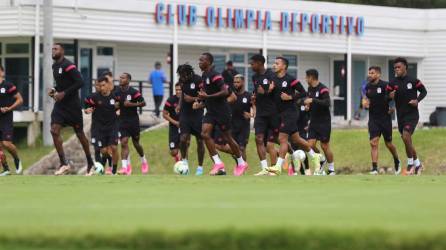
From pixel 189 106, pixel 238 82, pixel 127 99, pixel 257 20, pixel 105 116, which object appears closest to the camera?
pixel 189 106

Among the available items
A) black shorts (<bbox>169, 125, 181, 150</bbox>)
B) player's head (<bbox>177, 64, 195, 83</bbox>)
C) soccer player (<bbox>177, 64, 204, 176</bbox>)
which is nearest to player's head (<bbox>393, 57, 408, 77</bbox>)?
soccer player (<bbox>177, 64, 204, 176</bbox>)

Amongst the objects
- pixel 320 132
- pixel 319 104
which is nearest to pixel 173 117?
pixel 320 132

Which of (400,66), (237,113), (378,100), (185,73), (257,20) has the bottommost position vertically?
(237,113)

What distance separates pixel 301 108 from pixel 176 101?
2.72 metres

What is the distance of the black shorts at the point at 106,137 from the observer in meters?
26.2

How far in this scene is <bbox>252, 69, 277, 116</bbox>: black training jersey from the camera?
21.9m

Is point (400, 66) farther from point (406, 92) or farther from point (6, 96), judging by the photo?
point (6, 96)

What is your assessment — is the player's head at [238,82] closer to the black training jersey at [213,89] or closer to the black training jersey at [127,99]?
Result: the black training jersey at [127,99]

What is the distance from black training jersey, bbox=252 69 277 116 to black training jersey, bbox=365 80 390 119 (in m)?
3.65

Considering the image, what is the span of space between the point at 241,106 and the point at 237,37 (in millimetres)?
20867

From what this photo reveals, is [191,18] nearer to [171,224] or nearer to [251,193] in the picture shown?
[251,193]

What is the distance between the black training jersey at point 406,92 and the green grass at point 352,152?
854cm

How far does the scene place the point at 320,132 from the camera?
25109 millimetres

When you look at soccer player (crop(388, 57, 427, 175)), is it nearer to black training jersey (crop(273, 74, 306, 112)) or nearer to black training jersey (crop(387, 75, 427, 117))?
black training jersey (crop(387, 75, 427, 117))
